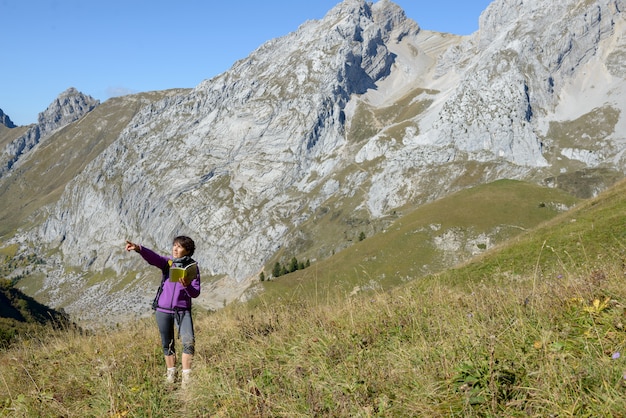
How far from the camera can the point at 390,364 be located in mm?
5113

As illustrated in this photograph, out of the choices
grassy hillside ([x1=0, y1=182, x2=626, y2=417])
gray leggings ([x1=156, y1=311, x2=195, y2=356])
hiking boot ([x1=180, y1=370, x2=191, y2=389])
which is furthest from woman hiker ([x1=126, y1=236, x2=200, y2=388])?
hiking boot ([x1=180, y1=370, x2=191, y2=389])

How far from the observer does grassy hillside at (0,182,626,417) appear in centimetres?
373

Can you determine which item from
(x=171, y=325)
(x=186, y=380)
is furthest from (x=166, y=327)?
(x=186, y=380)

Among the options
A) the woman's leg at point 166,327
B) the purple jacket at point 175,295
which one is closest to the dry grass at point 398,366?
the woman's leg at point 166,327

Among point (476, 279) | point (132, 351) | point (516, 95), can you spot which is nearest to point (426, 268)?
point (476, 279)

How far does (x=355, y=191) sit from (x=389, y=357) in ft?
615

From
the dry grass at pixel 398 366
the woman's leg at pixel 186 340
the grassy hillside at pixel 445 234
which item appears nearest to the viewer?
the dry grass at pixel 398 366

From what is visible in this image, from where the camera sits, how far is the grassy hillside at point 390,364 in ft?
12.2

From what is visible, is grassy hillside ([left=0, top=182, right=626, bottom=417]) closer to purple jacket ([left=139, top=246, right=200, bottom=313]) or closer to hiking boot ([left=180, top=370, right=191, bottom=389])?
hiking boot ([left=180, top=370, right=191, bottom=389])

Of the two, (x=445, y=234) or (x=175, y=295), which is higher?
(x=175, y=295)

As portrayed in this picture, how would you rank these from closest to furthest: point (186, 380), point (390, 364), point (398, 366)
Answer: point (398, 366), point (390, 364), point (186, 380)

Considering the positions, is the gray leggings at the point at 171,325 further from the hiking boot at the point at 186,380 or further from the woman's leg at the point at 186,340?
the hiking boot at the point at 186,380

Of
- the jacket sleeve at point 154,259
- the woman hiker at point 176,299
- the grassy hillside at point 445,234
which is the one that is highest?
the jacket sleeve at point 154,259

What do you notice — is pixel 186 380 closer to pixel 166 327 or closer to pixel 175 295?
pixel 166 327
